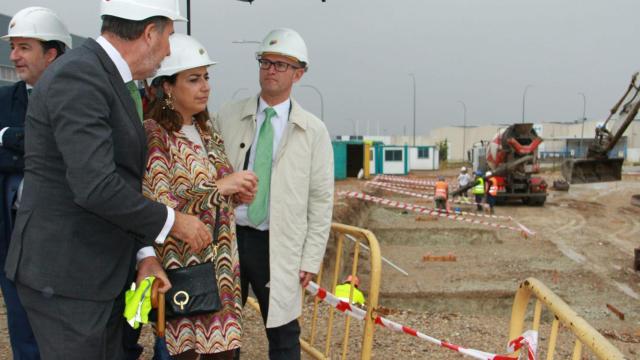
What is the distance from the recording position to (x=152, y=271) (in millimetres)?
2119

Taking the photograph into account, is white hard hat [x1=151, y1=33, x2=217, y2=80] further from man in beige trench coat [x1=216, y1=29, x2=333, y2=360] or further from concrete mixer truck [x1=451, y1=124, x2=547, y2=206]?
concrete mixer truck [x1=451, y1=124, x2=547, y2=206]

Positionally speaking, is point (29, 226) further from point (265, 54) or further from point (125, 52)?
point (265, 54)

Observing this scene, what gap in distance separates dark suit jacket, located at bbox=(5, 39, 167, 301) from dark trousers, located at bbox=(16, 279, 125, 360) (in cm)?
4

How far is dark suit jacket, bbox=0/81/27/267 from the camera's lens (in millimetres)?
2752

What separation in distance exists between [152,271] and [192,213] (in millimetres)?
306

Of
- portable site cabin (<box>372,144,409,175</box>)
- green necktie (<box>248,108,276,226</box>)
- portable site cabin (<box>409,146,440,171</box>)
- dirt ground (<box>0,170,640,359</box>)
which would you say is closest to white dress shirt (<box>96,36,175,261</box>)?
green necktie (<box>248,108,276,226</box>)

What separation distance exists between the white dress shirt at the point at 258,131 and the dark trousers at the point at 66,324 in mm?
1103

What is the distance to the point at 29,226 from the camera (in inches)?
71.4

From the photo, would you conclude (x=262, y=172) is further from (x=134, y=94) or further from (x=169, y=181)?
(x=134, y=94)

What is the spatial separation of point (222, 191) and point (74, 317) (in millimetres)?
742

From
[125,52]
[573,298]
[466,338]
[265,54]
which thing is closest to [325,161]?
[265,54]

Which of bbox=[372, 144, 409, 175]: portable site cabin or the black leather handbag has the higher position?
the black leather handbag

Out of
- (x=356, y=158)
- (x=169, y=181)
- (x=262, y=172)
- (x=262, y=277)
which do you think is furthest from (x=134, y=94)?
(x=356, y=158)

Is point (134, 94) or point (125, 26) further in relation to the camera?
point (134, 94)
